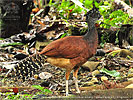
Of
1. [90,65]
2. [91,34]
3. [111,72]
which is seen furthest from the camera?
[90,65]

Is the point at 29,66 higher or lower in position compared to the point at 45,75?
higher

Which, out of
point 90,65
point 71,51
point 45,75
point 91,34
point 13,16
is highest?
point 13,16

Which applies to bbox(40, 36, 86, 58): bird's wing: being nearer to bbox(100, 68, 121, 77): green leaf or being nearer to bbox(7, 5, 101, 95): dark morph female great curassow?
bbox(7, 5, 101, 95): dark morph female great curassow

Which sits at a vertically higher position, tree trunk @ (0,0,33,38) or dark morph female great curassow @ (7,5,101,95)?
tree trunk @ (0,0,33,38)

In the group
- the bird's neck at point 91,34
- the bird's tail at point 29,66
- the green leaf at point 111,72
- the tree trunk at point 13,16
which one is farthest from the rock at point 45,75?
the tree trunk at point 13,16

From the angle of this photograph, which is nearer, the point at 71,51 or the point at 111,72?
the point at 71,51

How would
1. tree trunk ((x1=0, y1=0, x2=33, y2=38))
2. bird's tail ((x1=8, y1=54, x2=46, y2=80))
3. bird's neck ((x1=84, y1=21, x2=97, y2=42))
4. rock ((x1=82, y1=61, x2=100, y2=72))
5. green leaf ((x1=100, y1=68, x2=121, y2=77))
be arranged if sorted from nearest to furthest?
bird's neck ((x1=84, y1=21, x2=97, y2=42))
bird's tail ((x1=8, y1=54, x2=46, y2=80))
green leaf ((x1=100, y1=68, x2=121, y2=77))
rock ((x1=82, y1=61, x2=100, y2=72))
tree trunk ((x1=0, y1=0, x2=33, y2=38))

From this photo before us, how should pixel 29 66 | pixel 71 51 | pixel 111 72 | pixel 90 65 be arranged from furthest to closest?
pixel 90 65, pixel 111 72, pixel 29 66, pixel 71 51

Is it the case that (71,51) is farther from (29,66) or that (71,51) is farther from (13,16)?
(13,16)

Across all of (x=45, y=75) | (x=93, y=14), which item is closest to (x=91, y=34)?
(x=93, y=14)

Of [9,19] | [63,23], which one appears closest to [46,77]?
[63,23]

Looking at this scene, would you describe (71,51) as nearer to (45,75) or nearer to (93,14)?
→ (93,14)

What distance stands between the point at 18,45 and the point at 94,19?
12.3ft

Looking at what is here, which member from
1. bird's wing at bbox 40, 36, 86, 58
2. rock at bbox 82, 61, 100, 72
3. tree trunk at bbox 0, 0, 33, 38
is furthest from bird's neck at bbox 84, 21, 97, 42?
→ tree trunk at bbox 0, 0, 33, 38
